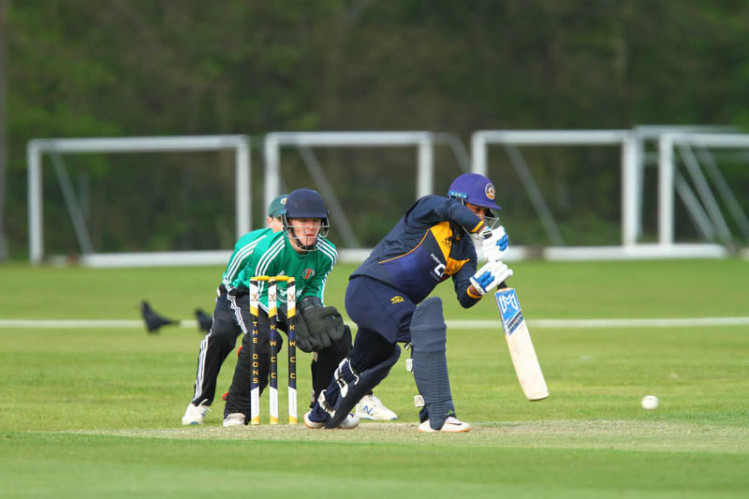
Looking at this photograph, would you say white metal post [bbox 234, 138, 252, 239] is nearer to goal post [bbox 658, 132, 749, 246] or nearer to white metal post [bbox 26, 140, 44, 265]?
white metal post [bbox 26, 140, 44, 265]

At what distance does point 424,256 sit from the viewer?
872 centimetres

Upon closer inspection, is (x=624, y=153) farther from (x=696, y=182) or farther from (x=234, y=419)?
(x=234, y=419)

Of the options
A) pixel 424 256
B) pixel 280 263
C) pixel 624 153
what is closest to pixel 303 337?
pixel 280 263

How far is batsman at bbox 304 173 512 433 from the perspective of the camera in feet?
27.8

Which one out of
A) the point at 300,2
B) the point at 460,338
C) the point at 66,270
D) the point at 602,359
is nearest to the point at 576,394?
the point at 602,359

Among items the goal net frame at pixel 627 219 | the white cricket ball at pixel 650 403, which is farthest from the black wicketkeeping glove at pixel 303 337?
the goal net frame at pixel 627 219

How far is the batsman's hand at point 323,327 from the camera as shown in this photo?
30.7ft

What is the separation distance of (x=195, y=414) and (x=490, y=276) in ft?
9.10

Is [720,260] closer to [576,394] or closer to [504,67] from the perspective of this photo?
[504,67]

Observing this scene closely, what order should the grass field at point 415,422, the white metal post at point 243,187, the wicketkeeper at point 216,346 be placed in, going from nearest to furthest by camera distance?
1. the grass field at point 415,422
2. the wicketkeeper at point 216,346
3. the white metal post at point 243,187

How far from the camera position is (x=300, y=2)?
160 ft

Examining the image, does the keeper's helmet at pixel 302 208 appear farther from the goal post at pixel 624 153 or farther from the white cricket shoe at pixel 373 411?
the goal post at pixel 624 153

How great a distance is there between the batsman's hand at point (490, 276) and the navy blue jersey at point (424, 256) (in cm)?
21

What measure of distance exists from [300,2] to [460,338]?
33.1 metres
